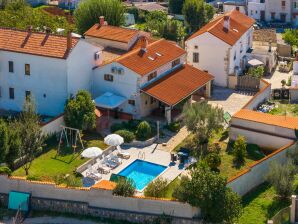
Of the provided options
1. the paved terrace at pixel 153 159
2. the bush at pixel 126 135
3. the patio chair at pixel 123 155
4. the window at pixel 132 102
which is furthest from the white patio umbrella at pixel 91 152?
the window at pixel 132 102

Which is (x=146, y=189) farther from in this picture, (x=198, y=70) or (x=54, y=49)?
(x=198, y=70)

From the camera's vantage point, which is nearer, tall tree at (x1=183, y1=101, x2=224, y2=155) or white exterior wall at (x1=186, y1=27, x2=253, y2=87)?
tall tree at (x1=183, y1=101, x2=224, y2=155)

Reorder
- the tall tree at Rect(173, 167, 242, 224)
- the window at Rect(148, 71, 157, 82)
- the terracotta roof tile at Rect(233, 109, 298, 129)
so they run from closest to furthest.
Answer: the tall tree at Rect(173, 167, 242, 224) < the terracotta roof tile at Rect(233, 109, 298, 129) < the window at Rect(148, 71, 157, 82)

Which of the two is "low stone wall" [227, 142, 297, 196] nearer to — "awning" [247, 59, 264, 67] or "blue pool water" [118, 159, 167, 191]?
"blue pool water" [118, 159, 167, 191]

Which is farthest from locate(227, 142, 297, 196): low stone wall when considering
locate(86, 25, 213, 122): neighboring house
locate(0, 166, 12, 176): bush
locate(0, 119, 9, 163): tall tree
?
locate(0, 119, 9, 163): tall tree

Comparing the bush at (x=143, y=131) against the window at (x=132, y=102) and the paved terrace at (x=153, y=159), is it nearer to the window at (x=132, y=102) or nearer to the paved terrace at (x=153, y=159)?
the paved terrace at (x=153, y=159)
